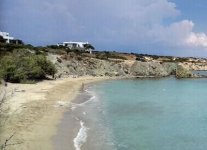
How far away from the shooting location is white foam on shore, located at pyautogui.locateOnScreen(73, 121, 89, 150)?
20.9m

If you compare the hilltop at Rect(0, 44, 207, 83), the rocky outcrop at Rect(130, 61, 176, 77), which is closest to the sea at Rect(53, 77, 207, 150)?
the hilltop at Rect(0, 44, 207, 83)

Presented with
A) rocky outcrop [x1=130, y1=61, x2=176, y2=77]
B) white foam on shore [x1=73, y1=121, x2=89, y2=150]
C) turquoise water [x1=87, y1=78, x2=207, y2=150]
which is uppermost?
white foam on shore [x1=73, y1=121, x2=89, y2=150]

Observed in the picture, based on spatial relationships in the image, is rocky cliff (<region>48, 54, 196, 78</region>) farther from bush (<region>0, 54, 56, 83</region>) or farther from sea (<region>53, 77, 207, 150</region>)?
sea (<region>53, 77, 207, 150</region>)

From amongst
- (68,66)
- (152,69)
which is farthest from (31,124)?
(152,69)

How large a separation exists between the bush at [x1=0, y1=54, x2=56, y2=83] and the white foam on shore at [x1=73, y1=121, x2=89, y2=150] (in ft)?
82.1

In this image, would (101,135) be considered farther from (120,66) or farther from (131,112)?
(120,66)

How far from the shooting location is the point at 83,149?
20.0m

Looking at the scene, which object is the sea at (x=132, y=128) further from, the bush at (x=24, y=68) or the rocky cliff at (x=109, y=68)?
the rocky cliff at (x=109, y=68)

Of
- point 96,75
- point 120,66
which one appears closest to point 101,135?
point 96,75

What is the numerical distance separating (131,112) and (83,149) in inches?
644

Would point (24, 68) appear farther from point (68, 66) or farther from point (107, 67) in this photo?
point (107, 67)

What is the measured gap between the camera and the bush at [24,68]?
56.7 metres

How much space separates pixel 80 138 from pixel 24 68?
4320cm

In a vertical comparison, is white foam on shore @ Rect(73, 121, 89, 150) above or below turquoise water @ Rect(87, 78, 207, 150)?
above
